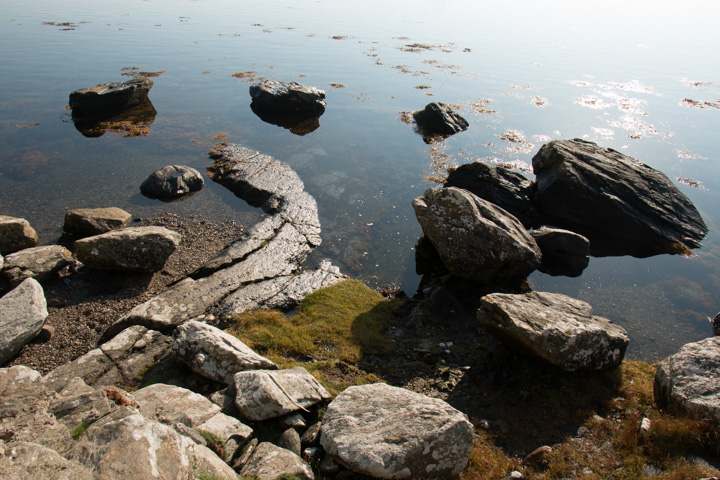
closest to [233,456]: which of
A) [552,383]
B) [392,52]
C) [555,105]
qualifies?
[552,383]

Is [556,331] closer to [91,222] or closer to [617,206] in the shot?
[617,206]

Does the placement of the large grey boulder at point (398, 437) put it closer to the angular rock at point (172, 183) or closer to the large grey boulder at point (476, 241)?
the large grey boulder at point (476, 241)

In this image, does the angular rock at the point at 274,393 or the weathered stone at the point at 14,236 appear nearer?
the angular rock at the point at 274,393

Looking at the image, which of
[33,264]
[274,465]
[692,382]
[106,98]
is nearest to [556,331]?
[692,382]

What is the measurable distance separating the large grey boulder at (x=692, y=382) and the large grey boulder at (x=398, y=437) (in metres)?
5.02

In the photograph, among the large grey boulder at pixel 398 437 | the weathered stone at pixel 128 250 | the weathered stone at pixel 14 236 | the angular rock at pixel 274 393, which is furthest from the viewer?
the weathered stone at pixel 14 236

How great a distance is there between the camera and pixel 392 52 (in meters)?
62.5

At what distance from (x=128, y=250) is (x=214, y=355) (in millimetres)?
8148

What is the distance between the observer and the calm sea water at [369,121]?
62.6 feet

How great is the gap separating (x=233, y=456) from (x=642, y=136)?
39331 mm

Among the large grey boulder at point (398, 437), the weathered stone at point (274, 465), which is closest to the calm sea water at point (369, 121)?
the large grey boulder at point (398, 437)

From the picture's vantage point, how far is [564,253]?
18.4m

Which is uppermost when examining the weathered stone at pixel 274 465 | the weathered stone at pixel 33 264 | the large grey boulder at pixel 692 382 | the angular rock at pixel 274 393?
A: the large grey boulder at pixel 692 382

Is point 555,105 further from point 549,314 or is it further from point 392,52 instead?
point 549,314
